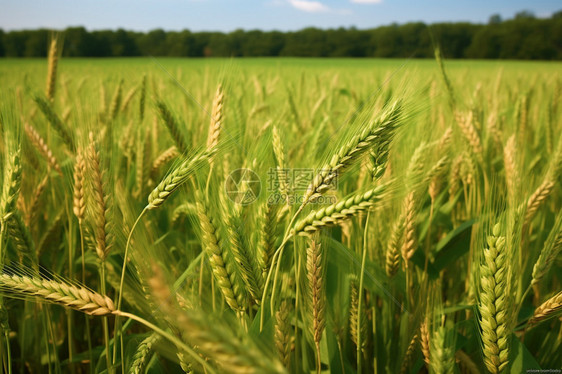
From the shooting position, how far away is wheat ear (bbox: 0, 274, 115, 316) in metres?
0.65

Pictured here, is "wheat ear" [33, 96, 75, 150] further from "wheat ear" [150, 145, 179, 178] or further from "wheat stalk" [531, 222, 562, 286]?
"wheat stalk" [531, 222, 562, 286]

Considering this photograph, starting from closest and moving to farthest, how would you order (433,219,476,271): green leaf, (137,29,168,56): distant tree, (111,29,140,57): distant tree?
(433,219,476,271): green leaf, (137,29,168,56): distant tree, (111,29,140,57): distant tree

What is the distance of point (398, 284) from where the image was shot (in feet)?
4.15

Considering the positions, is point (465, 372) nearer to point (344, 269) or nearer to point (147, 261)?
point (344, 269)

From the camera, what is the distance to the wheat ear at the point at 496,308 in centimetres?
74

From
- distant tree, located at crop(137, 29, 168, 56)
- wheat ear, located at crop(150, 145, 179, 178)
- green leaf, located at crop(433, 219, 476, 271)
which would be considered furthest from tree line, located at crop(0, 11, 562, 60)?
green leaf, located at crop(433, 219, 476, 271)

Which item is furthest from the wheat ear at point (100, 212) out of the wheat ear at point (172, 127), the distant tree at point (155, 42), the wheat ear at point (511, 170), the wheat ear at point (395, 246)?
the distant tree at point (155, 42)

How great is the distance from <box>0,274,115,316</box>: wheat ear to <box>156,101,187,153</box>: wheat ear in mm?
705

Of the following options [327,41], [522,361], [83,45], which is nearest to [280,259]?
[522,361]

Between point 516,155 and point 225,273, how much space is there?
4.56ft

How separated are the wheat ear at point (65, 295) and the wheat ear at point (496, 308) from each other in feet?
2.40

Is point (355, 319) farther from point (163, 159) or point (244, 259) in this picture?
point (163, 159)

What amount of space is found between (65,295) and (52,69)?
6.50 ft

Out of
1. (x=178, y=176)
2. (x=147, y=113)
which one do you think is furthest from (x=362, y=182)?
(x=147, y=113)
